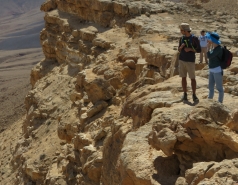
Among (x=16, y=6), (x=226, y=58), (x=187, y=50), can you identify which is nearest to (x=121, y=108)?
(x=187, y=50)

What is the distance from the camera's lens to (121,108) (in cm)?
970

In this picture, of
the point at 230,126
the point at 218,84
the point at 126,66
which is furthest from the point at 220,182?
the point at 126,66

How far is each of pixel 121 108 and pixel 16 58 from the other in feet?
190

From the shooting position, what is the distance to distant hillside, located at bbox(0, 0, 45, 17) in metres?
124

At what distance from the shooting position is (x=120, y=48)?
13328mm

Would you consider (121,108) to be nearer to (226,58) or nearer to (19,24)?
(226,58)

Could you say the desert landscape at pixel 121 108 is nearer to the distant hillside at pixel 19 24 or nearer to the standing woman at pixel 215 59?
the standing woman at pixel 215 59

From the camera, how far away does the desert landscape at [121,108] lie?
532 cm

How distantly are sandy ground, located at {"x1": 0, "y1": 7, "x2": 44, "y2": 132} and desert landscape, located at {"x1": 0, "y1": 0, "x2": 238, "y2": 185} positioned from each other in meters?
1.86

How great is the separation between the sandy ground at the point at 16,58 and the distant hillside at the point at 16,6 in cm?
649

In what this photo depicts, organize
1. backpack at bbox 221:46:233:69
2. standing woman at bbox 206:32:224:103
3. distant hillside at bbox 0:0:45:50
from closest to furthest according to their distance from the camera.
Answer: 1. standing woman at bbox 206:32:224:103
2. backpack at bbox 221:46:233:69
3. distant hillside at bbox 0:0:45:50

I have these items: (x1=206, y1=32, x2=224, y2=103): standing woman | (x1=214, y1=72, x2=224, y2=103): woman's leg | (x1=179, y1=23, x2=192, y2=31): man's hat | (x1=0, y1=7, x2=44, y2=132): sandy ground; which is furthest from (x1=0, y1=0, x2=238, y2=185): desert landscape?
(x1=0, y1=7, x2=44, y2=132): sandy ground

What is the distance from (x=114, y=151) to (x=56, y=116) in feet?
22.8

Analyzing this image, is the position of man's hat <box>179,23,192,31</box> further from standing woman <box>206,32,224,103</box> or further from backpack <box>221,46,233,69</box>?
backpack <box>221,46,233,69</box>
